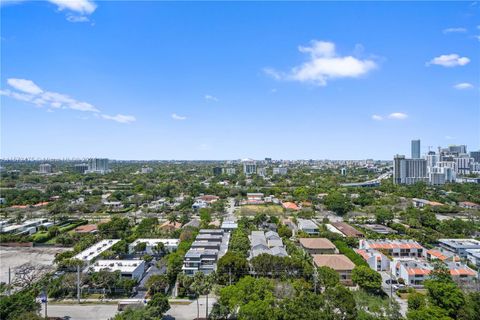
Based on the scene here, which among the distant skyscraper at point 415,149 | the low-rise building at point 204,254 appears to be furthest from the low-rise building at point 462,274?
the distant skyscraper at point 415,149

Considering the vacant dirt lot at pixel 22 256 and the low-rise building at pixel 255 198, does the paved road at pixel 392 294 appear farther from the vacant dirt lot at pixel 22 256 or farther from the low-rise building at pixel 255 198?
the low-rise building at pixel 255 198

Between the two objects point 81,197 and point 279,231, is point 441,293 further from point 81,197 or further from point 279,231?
point 81,197

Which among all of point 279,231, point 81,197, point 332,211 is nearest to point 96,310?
point 279,231

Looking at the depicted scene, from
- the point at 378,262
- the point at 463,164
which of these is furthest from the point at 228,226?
the point at 463,164

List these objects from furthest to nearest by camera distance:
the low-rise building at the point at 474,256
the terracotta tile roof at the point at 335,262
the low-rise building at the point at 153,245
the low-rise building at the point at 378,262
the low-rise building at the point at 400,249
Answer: the low-rise building at the point at 153,245 → the low-rise building at the point at 400,249 → the low-rise building at the point at 474,256 → the low-rise building at the point at 378,262 → the terracotta tile roof at the point at 335,262

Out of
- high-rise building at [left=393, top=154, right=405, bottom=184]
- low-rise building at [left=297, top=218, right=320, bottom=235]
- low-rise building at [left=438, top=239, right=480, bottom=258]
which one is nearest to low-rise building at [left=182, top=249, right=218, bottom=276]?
low-rise building at [left=297, top=218, right=320, bottom=235]

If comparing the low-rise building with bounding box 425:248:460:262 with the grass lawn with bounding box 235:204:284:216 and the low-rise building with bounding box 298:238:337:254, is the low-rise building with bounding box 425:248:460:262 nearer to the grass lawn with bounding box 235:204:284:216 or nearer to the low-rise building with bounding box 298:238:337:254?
the low-rise building with bounding box 298:238:337:254
